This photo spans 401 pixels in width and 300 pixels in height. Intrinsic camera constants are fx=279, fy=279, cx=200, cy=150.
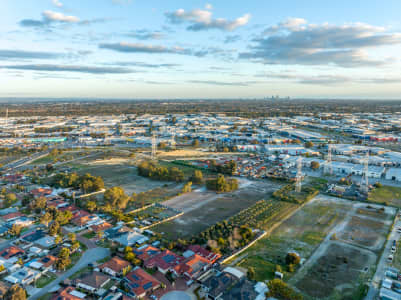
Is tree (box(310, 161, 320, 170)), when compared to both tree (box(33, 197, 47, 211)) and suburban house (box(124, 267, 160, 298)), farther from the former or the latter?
tree (box(33, 197, 47, 211))

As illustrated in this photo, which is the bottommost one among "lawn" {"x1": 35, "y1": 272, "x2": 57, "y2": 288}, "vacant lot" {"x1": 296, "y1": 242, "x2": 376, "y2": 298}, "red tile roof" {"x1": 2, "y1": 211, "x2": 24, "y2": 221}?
"lawn" {"x1": 35, "y1": 272, "x2": 57, "y2": 288}

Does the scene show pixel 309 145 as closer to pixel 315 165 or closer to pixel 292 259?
pixel 315 165

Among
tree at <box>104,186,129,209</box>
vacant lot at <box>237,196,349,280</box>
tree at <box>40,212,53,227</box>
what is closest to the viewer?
vacant lot at <box>237,196,349,280</box>

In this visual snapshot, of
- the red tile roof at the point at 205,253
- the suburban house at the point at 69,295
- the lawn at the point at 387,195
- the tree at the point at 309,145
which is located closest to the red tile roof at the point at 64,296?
the suburban house at the point at 69,295

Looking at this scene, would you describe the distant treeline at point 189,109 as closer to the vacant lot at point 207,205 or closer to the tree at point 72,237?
the vacant lot at point 207,205

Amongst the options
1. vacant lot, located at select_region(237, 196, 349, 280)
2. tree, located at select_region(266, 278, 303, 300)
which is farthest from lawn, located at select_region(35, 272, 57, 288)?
tree, located at select_region(266, 278, 303, 300)
